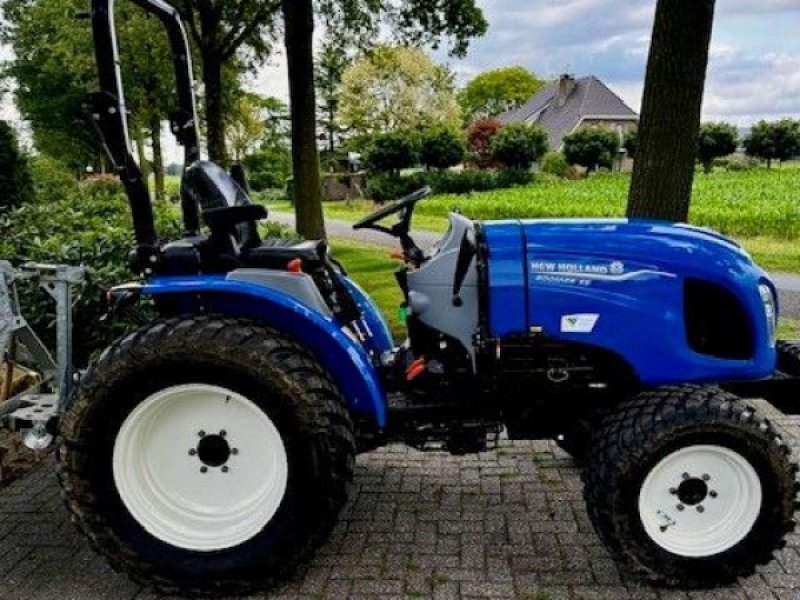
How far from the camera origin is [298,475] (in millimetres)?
3027

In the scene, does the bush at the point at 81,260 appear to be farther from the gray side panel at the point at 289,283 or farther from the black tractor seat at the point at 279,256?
the gray side panel at the point at 289,283

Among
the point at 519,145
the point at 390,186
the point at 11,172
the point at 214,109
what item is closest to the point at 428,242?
the point at 214,109

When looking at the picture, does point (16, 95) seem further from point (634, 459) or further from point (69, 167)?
point (634, 459)

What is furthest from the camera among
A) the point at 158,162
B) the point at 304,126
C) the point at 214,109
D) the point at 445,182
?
the point at 445,182

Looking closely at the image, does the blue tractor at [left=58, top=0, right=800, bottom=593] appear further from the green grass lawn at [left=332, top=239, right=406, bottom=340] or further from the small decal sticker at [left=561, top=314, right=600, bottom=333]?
the green grass lawn at [left=332, top=239, right=406, bottom=340]

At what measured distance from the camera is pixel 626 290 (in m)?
3.10

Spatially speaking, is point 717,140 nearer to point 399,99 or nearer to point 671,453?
point 399,99

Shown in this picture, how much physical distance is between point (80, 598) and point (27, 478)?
4.74 feet

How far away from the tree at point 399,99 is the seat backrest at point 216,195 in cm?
4828

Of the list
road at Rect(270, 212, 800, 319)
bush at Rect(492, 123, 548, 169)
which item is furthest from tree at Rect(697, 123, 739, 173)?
road at Rect(270, 212, 800, 319)

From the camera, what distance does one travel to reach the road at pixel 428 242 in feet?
28.5

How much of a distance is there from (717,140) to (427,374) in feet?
140

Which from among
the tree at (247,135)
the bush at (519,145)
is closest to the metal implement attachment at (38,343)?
the bush at (519,145)

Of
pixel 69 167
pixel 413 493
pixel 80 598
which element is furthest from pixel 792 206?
pixel 69 167
